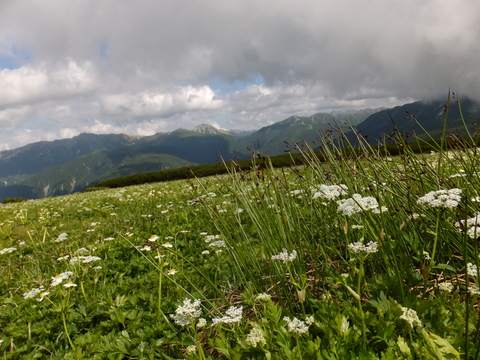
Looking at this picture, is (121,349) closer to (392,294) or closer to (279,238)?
(279,238)

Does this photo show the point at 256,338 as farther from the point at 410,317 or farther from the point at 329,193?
the point at 329,193

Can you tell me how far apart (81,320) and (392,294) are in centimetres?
305

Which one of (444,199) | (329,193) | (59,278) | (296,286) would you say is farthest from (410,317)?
(59,278)

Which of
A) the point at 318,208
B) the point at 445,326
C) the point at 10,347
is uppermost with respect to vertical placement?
the point at 318,208

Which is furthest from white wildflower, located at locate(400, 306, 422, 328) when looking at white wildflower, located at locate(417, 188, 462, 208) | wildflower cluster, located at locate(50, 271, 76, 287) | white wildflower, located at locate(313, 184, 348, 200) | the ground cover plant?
wildflower cluster, located at locate(50, 271, 76, 287)

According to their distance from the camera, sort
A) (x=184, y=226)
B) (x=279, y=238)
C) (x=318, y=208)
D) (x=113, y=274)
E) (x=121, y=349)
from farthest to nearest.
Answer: (x=184, y=226)
(x=113, y=274)
(x=318, y=208)
(x=279, y=238)
(x=121, y=349)

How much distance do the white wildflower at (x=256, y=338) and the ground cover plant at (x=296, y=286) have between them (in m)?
0.01

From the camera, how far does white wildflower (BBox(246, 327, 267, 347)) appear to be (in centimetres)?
144

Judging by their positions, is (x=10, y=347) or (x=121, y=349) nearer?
(x=121, y=349)

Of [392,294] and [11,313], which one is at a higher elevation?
[392,294]

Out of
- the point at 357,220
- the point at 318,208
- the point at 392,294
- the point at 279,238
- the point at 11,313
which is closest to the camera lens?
the point at 392,294

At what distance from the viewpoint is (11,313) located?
3.21 m

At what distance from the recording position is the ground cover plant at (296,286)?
154cm

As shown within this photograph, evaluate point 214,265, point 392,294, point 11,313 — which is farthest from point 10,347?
point 392,294
